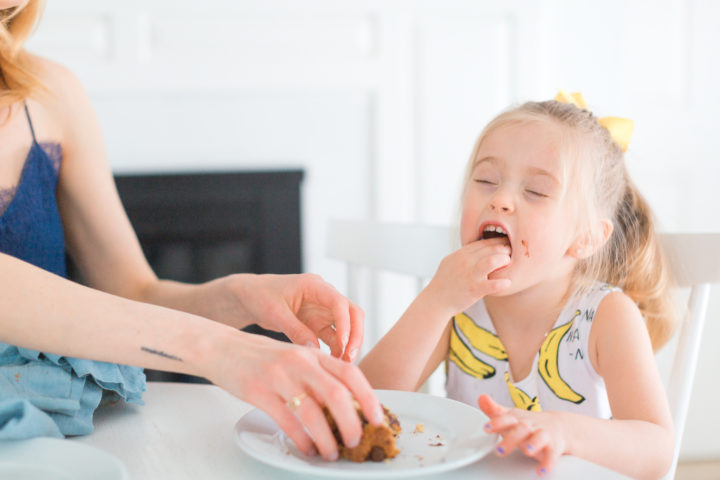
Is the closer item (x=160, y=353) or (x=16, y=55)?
(x=160, y=353)

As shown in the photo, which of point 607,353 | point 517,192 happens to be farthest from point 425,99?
point 607,353

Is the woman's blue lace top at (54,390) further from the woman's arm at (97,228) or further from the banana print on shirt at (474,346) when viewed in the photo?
the banana print on shirt at (474,346)

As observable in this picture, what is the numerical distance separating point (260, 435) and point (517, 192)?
0.57m

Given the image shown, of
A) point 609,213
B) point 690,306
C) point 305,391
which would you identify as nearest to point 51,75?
point 305,391

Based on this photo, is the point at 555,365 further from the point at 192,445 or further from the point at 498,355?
the point at 192,445

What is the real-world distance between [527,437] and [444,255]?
586 mm

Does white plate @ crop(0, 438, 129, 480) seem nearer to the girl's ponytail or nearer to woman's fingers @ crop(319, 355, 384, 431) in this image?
woman's fingers @ crop(319, 355, 384, 431)

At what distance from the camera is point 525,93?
7.52 feet

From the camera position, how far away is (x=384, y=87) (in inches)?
90.3

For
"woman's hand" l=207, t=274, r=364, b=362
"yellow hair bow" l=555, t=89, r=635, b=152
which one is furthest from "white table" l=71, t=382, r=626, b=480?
"yellow hair bow" l=555, t=89, r=635, b=152

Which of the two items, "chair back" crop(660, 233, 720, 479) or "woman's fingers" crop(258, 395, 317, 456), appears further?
"chair back" crop(660, 233, 720, 479)

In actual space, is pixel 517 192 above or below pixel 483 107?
below

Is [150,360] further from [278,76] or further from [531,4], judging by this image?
[531,4]

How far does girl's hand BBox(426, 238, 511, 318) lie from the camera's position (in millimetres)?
955
